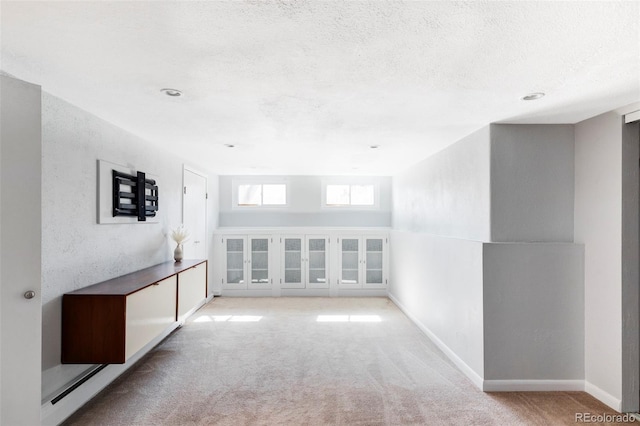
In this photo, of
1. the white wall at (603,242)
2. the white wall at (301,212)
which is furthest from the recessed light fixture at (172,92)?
the white wall at (301,212)

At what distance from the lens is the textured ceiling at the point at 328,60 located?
1.51m

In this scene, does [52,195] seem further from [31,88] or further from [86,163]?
[31,88]

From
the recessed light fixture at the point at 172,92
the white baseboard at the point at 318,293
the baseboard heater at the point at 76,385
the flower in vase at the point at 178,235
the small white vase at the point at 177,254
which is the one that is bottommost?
the white baseboard at the point at 318,293

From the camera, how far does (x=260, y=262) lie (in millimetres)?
6613

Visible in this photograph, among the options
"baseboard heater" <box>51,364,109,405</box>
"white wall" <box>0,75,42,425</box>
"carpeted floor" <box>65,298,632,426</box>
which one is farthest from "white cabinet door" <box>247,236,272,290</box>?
"white wall" <box>0,75,42,425</box>

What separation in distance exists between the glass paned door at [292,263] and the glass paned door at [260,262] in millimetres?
306

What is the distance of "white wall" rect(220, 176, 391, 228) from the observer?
705cm

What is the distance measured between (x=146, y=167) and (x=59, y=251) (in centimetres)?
159

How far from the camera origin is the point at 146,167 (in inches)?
157

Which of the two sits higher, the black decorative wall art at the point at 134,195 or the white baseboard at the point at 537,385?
the black decorative wall art at the point at 134,195

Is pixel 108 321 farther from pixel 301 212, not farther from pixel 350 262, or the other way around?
pixel 301 212

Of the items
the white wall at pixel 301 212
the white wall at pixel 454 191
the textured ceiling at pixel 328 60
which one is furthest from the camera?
the white wall at pixel 301 212

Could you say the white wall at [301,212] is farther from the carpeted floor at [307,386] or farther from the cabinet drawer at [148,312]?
the cabinet drawer at [148,312]

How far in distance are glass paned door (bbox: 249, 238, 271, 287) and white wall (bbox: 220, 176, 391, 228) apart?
539mm
